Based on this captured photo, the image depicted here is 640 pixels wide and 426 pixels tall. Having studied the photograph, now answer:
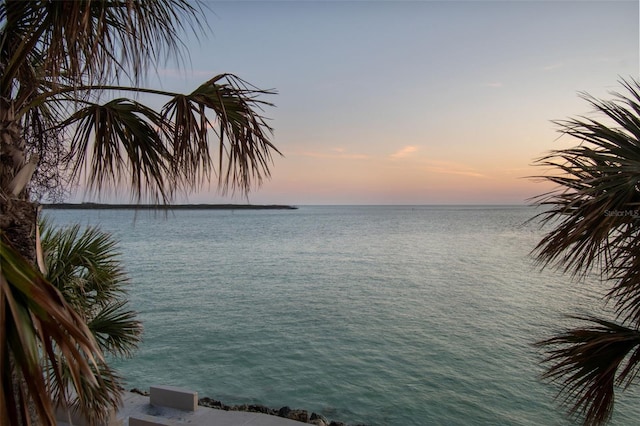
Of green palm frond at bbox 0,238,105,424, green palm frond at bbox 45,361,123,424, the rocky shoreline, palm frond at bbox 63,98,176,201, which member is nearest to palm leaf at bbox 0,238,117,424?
green palm frond at bbox 0,238,105,424

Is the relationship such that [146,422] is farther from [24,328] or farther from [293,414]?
[24,328]

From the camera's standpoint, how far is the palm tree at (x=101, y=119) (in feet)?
6.96

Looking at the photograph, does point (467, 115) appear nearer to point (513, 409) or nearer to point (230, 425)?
point (513, 409)

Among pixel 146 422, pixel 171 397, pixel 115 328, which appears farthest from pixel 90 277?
pixel 171 397

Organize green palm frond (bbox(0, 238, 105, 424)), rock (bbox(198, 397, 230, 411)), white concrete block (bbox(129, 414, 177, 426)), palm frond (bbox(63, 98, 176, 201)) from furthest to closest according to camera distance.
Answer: rock (bbox(198, 397, 230, 411)), white concrete block (bbox(129, 414, 177, 426)), palm frond (bbox(63, 98, 176, 201)), green palm frond (bbox(0, 238, 105, 424))

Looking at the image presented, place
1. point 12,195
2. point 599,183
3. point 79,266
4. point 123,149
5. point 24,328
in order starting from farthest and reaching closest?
1. point 79,266
2. point 123,149
3. point 599,183
4. point 12,195
5. point 24,328

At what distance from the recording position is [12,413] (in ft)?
3.48

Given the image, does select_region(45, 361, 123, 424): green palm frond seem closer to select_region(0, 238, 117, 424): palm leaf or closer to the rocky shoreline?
select_region(0, 238, 117, 424): palm leaf

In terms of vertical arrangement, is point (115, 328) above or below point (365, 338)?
above

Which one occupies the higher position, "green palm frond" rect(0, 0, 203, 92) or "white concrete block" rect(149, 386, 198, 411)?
"green palm frond" rect(0, 0, 203, 92)

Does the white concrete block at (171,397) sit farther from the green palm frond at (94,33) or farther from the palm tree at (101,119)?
the green palm frond at (94,33)

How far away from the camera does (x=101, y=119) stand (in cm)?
311

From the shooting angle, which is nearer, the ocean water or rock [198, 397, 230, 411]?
rock [198, 397, 230, 411]

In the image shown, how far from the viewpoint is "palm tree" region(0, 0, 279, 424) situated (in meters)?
2.12
